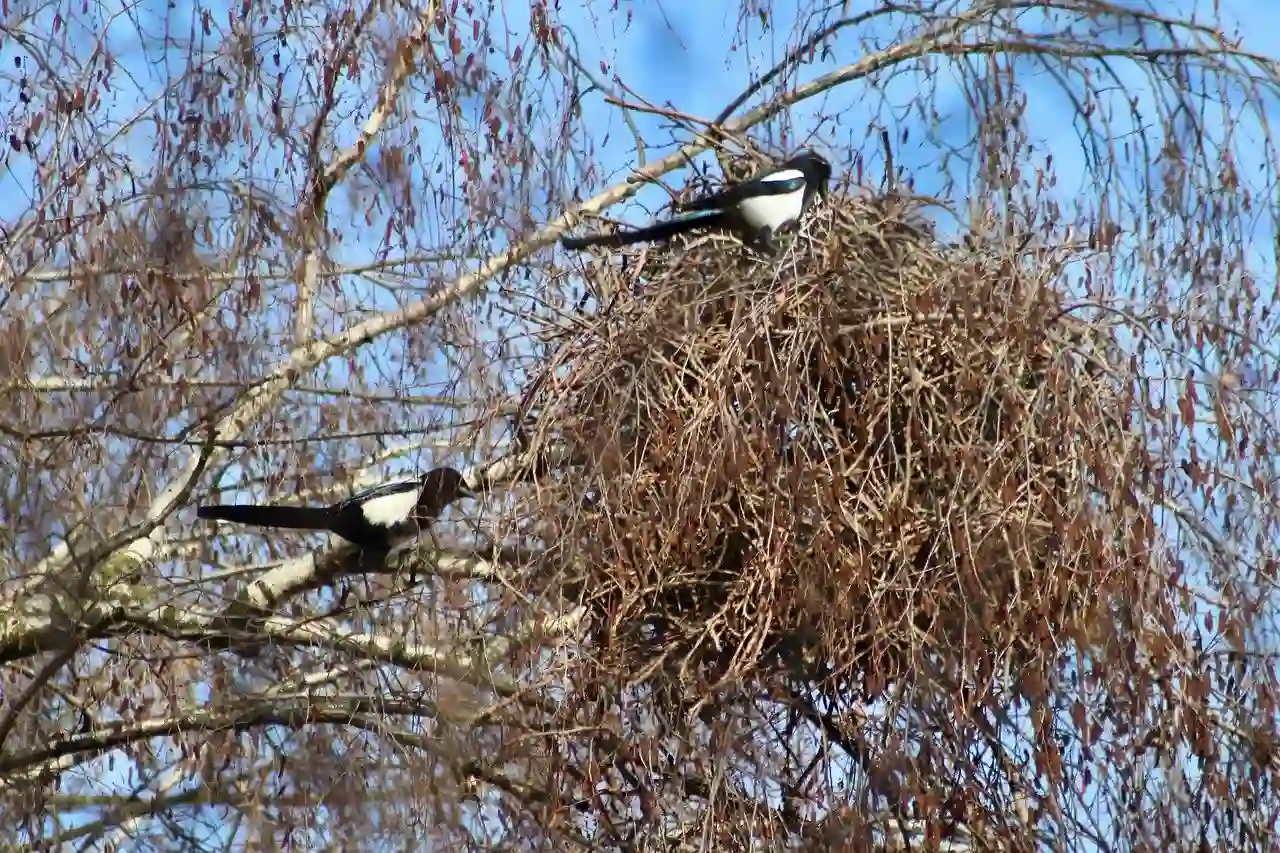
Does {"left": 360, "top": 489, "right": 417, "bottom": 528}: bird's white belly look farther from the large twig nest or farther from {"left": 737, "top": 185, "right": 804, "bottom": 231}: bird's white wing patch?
→ {"left": 737, "top": 185, "right": 804, "bottom": 231}: bird's white wing patch

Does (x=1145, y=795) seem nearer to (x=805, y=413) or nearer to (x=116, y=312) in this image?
(x=805, y=413)

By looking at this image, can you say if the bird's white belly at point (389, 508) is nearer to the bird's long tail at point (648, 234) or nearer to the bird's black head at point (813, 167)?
the bird's long tail at point (648, 234)

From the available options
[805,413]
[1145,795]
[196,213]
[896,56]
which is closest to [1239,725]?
[1145,795]

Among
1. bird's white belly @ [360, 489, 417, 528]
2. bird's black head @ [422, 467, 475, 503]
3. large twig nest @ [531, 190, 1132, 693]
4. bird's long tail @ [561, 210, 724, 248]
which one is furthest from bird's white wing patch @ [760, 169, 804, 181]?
bird's white belly @ [360, 489, 417, 528]

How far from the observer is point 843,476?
9.02 feet

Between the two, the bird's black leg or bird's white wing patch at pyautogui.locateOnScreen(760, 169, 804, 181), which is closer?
the bird's black leg

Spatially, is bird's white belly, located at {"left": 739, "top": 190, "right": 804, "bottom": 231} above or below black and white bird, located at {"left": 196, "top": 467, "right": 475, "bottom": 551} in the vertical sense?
above

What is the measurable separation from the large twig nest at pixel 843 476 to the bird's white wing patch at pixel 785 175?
0.29 meters

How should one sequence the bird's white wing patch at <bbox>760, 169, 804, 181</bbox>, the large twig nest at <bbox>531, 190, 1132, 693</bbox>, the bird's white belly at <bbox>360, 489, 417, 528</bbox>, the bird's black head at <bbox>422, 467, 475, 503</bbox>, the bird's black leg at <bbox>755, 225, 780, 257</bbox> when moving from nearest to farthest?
the large twig nest at <bbox>531, 190, 1132, 693</bbox> < the bird's black leg at <bbox>755, 225, 780, 257</bbox> < the bird's white wing patch at <bbox>760, 169, 804, 181</bbox> < the bird's black head at <bbox>422, 467, 475, 503</bbox> < the bird's white belly at <bbox>360, 489, 417, 528</bbox>

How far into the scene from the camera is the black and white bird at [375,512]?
11.4 ft

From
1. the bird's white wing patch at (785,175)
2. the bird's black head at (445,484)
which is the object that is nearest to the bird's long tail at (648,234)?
the bird's white wing patch at (785,175)

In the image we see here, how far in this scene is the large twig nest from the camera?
2707 mm

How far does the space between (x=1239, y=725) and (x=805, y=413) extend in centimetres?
90

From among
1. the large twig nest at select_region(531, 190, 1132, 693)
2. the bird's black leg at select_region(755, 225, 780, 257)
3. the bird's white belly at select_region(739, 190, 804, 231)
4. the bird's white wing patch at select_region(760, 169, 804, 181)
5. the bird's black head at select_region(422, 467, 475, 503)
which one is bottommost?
the large twig nest at select_region(531, 190, 1132, 693)
